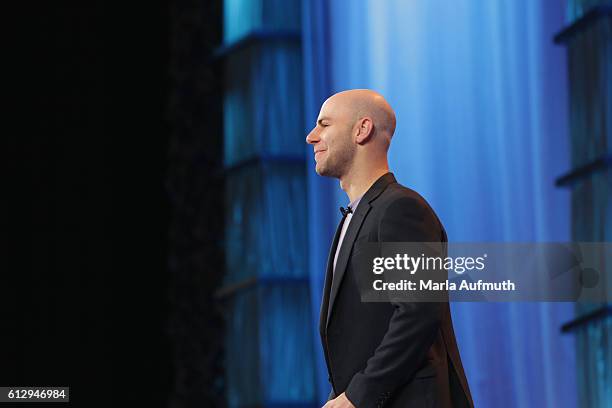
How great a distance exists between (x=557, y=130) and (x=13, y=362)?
220 cm

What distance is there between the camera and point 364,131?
95.1 inches

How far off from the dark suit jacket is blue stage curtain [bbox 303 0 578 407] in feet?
3.55

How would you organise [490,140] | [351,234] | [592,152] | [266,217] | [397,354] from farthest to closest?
[266,217], [490,140], [592,152], [351,234], [397,354]

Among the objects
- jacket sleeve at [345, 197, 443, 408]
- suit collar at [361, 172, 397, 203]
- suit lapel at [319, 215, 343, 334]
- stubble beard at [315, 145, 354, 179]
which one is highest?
stubble beard at [315, 145, 354, 179]

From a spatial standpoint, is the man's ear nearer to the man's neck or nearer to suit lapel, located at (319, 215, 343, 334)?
the man's neck

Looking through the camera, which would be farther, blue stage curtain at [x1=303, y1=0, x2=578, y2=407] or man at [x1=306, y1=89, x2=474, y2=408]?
blue stage curtain at [x1=303, y1=0, x2=578, y2=407]

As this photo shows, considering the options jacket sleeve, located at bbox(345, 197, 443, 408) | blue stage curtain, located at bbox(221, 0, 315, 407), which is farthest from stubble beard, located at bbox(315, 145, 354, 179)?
blue stage curtain, located at bbox(221, 0, 315, 407)

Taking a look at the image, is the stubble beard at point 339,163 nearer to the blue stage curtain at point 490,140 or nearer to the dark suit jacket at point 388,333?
the dark suit jacket at point 388,333

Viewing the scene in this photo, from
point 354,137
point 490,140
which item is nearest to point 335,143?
point 354,137

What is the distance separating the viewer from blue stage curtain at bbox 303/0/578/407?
3.33m

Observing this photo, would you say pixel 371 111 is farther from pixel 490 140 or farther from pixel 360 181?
pixel 490 140

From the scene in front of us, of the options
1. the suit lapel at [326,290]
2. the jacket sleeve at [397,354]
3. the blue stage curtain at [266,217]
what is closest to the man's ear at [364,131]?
the suit lapel at [326,290]

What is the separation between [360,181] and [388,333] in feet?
1.21

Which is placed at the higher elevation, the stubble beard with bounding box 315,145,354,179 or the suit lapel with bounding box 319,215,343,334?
the stubble beard with bounding box 315,145,354,179
